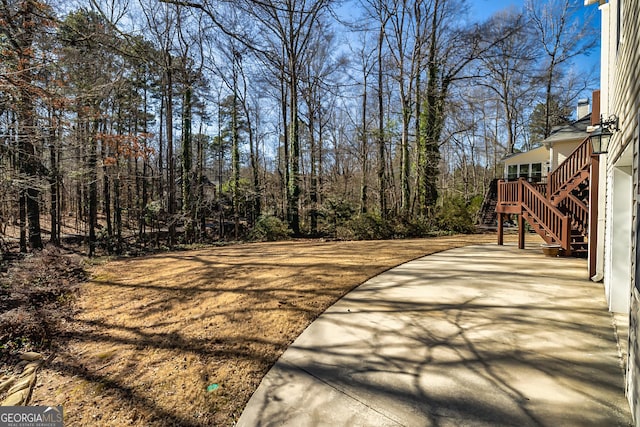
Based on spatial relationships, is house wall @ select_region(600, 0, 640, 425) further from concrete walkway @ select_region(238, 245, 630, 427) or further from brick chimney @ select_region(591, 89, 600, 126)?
concrete walkway @ select_region(238, 245, 630, 427)

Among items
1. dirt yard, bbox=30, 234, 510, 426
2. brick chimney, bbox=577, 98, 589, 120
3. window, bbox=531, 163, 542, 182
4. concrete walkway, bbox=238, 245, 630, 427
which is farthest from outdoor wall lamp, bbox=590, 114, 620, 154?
window, bbox=531, 163, 542, 182

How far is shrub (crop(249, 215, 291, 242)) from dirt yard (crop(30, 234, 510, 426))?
23.7ft

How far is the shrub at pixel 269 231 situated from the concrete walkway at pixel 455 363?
9.70m

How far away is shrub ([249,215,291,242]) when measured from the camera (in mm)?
14414

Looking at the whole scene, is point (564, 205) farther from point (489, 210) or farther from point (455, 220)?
point (489, 210)

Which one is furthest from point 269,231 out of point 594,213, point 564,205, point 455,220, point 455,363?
point 455,363

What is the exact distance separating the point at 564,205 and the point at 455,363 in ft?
23.5

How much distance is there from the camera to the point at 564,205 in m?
7.91

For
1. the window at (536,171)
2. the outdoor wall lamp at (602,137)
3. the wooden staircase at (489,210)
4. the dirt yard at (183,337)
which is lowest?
the dirt yard at (183,337)

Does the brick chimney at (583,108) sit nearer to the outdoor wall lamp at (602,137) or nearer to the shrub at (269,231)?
the outdoor wall lamp at (602,137)

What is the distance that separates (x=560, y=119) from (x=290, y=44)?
21.1m

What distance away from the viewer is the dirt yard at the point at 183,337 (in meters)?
2.86

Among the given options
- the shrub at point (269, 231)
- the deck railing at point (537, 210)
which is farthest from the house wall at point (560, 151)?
the shrub at point (269, 231)

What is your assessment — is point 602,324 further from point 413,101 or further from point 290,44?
point 290,44
